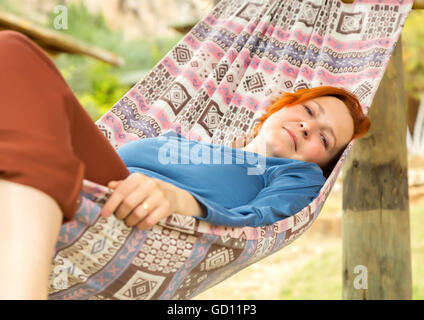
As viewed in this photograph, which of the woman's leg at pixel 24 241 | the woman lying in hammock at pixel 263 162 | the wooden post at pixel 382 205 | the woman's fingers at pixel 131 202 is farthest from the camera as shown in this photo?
the wooden post at pixel 382 205

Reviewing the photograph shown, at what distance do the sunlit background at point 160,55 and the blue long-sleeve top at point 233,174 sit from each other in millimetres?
1039

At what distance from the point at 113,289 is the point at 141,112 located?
91 cm

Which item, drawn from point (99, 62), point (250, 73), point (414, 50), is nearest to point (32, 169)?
point (250, 73)

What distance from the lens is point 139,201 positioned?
86cm

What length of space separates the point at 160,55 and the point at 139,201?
742cm

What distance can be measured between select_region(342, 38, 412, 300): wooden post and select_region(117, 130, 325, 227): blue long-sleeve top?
0.53m

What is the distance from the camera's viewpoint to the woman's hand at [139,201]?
0.86 metres

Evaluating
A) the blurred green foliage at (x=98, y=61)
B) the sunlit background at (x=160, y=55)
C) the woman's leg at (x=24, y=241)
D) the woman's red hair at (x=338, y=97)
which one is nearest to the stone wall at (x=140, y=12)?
the sunlit background at (x=160, y=55)

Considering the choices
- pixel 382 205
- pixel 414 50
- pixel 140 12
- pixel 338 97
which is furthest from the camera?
pixel 140 12

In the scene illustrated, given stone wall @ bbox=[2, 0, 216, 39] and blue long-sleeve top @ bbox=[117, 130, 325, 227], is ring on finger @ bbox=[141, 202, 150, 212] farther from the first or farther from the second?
stone wall @ bbox=[2, 0, 216, 39]

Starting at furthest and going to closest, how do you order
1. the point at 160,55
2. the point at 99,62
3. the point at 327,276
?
the point at 160,55
the point at 99,62
the point at 327,276

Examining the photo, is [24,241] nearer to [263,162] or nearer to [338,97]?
[263,162]

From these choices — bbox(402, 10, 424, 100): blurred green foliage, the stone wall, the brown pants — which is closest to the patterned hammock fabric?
the brown pants

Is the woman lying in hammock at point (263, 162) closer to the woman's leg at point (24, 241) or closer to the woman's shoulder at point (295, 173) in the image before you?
the woman's shoulder at point (295, 173)
